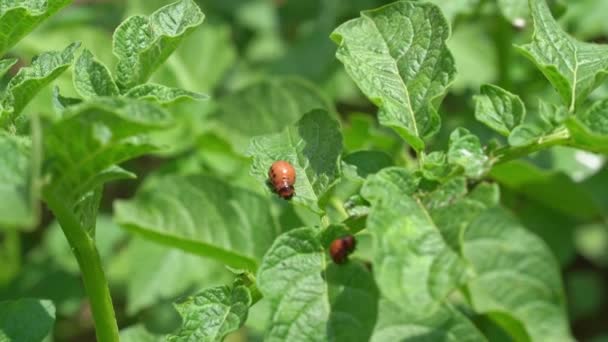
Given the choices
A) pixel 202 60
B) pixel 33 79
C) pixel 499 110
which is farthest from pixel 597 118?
pixel 202 60

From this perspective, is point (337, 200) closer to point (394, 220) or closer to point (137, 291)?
point (137, 291)

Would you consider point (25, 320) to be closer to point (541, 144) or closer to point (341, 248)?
point (341, 248)

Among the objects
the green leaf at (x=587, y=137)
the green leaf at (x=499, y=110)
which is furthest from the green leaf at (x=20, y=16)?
the green leaf at (x=587, y=137)

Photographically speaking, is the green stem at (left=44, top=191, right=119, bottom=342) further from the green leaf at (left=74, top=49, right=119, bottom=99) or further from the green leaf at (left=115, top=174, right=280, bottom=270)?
the green leaf at (left=115, top=174, right=280, bottom=270)

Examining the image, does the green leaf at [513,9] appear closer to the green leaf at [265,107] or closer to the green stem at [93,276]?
the green leaf at [265,107]

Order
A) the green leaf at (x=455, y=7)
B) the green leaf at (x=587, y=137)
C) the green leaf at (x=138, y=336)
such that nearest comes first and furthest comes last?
the green leaf at (x=587, y=137) → the green leaf at (x=138, y=336) → the green leaf at (x=455, y=7)
